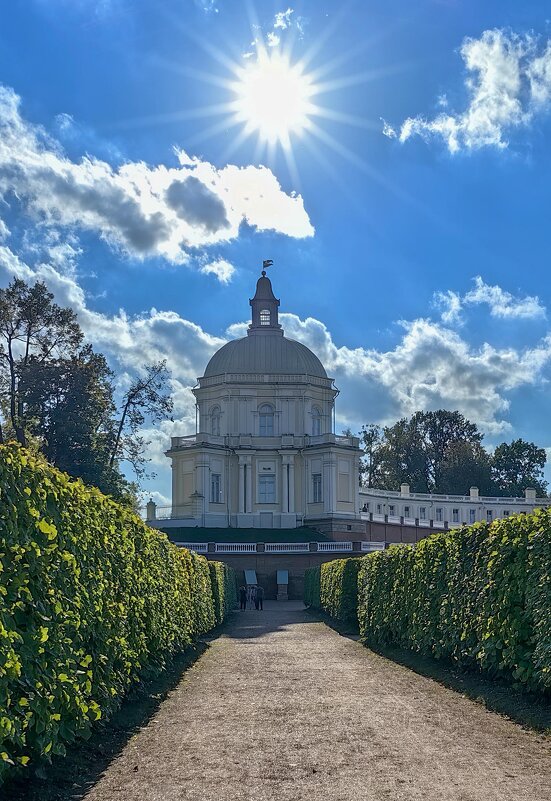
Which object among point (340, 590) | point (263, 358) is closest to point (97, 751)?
point (340, 590)

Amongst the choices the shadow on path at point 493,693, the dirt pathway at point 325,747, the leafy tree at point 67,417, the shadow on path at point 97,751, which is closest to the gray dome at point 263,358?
the leafy tree at point 67,417

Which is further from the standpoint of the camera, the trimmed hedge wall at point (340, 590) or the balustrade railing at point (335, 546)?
the balustrade railing at point (335, 546)

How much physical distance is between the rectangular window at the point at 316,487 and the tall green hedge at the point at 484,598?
175ft

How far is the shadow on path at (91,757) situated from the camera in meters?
7.05

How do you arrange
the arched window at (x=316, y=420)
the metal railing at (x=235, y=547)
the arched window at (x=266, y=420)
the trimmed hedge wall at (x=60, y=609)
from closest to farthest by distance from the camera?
the trimmed hedge wall at (x=60, y=609), the metal railing at (x=235, y=547), the arched window at (x=266, y=420), the arched window at (x=316, y=420)

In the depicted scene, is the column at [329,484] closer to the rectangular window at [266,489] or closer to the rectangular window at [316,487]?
the rectangular window at [316,487]

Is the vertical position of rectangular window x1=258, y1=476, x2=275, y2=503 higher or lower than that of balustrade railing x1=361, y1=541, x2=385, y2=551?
higher

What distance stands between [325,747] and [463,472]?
308ft

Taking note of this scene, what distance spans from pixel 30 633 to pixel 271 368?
69.5 meters

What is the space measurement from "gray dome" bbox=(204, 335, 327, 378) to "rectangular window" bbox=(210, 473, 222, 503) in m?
8.82

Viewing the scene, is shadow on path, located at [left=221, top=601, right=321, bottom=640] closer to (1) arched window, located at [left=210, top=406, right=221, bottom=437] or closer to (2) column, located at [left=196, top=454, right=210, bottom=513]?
(2) column, located at [left=196, top=454, right=210, bottom=513]

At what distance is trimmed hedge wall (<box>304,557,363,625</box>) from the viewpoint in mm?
28125

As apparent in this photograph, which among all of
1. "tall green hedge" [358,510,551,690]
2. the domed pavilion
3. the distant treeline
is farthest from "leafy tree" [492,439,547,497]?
"tall green hedge" [358,510,551,690]

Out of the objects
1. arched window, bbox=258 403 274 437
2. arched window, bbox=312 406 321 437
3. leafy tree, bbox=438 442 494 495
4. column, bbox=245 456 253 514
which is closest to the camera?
column, bbox=245 456 253 514
